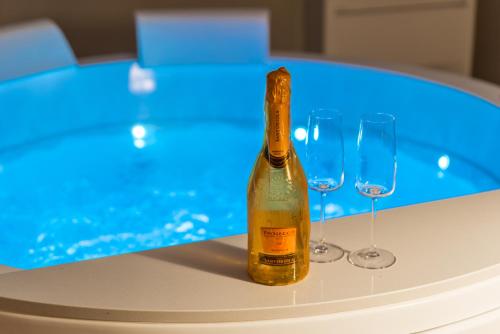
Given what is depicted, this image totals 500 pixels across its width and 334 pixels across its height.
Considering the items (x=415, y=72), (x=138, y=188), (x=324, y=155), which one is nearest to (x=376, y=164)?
(x=324, y=155)

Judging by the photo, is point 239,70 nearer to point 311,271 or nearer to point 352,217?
point 352,217

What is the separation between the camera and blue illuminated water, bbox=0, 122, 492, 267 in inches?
68.1

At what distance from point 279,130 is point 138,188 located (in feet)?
3.78

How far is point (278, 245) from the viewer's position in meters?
0.94

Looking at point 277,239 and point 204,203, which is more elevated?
point 277,239

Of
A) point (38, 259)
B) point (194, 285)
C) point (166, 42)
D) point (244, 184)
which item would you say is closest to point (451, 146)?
point (244, 184)

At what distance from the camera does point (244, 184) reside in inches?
79.9

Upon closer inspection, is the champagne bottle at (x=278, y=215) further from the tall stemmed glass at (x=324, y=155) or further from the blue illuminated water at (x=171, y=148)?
the blue illuminated water at (x=171, y=148)

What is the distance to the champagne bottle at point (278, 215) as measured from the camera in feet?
3.07

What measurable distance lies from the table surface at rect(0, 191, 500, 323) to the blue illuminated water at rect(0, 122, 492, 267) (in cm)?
64

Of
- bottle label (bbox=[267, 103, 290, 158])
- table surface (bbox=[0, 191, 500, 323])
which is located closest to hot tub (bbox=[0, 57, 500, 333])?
table surface (bbox=[0, 191, 500, 323])

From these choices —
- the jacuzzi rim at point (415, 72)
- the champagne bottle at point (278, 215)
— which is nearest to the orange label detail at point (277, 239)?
the champagne bottle at point (278, 215)

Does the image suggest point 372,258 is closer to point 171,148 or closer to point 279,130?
point 279,130

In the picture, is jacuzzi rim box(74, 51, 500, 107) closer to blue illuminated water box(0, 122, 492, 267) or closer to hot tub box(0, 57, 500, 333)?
hot tub box(0, 57, 500, 333)
